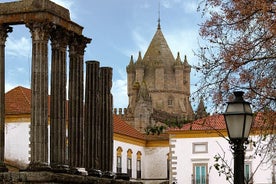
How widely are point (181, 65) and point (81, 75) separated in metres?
87.2

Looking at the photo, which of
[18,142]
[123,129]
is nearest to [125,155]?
[123,129]

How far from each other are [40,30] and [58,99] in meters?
2.52

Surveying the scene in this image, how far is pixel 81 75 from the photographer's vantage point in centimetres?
2692

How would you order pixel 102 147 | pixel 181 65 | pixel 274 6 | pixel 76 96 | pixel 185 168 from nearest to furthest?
pixel 274 6 < pixel 76 96 < pixel 102 147 < pixel 185 168 < pixel 181 65

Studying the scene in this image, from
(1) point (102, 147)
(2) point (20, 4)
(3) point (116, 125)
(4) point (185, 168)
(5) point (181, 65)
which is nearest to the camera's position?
(2) point (20, 4)

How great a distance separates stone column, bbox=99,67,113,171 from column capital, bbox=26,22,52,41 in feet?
16.4

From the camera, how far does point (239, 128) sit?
1168 cm

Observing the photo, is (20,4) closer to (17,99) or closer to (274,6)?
(274,6)

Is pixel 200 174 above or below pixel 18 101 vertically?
below

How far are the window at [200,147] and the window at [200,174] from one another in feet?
3.32

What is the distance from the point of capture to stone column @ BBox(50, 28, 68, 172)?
82.4 ft

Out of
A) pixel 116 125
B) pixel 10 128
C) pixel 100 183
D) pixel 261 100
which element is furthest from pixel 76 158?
pixel 116 125

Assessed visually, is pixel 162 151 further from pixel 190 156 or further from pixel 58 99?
pixel 58 99

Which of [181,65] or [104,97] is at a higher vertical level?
[181,65]
